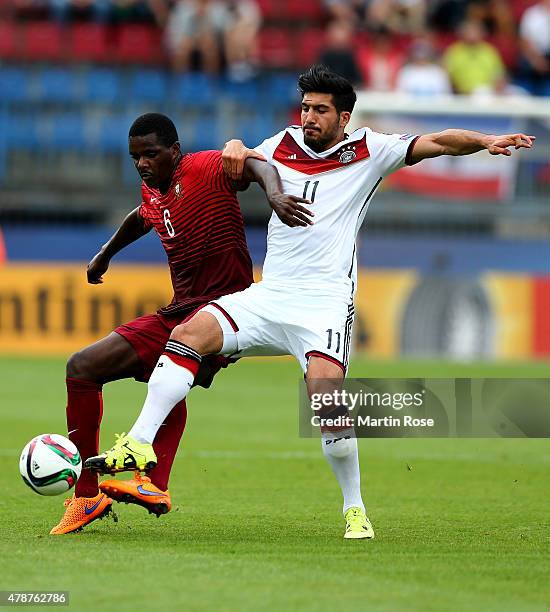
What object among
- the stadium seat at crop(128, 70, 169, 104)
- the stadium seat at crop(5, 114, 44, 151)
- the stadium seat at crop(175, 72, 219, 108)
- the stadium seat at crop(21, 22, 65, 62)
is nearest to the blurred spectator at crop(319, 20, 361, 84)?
the stadium seat at crop(175, 72, 219, 108)

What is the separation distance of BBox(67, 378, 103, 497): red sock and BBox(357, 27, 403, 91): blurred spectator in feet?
45.1

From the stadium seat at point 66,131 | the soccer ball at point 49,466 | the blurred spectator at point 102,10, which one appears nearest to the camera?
the soccer ball at point 49,466

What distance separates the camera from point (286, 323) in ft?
22.4

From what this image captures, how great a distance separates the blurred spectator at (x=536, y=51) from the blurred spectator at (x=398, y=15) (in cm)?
174

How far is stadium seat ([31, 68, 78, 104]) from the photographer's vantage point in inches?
805

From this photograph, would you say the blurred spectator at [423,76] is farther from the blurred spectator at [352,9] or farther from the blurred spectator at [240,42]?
the blurred spectator at [240,42]

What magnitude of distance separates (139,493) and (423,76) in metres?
14.7

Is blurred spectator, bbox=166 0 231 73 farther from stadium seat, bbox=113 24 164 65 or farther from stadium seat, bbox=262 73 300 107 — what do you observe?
stadium seat, bbox=262 73 300 107

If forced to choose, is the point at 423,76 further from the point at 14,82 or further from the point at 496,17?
the point at 14,82

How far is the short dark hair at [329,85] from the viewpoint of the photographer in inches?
268

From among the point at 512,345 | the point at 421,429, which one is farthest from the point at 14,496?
the point at 512,345

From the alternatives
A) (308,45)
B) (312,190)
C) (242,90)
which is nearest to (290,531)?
(312,190)

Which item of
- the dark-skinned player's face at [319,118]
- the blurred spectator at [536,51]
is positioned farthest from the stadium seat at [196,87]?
the dark-skinned player's face at [319,118]

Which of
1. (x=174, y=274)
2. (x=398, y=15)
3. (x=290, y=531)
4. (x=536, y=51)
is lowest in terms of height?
(x=290, y=531)
